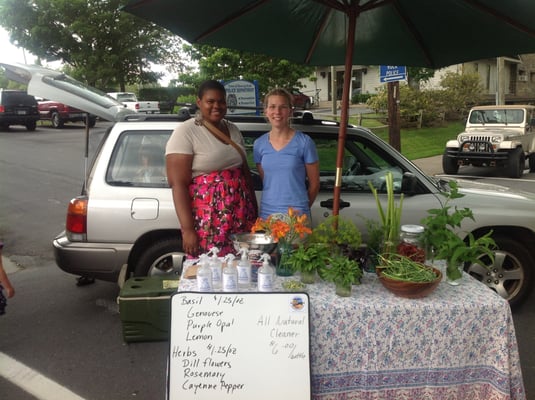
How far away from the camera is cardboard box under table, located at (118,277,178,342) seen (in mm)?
3438

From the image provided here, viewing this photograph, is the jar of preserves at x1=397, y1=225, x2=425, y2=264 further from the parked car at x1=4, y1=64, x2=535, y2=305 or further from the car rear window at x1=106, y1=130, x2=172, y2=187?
the car rear window at x1=106, y1=130, x2=172, y2=187

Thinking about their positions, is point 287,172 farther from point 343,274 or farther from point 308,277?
point 343,274

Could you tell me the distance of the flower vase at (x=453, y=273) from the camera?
2.42 m

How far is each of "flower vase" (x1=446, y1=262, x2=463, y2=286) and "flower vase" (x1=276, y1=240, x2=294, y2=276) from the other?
2.64 ft

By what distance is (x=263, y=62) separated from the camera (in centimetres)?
887

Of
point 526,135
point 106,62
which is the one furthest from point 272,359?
point 106,62

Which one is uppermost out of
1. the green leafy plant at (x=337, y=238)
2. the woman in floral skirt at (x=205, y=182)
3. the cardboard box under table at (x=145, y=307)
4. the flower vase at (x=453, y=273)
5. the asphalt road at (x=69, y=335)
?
the woman in floral skirt at (x=205, y=182)

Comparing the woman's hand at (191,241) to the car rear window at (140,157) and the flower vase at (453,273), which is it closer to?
the car rear window at (140,157)

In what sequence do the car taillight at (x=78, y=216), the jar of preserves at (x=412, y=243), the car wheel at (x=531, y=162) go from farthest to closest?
the car wheel at (x=531, y=162)
the car taillight at (x=78, y=216)
the jar of preserves at (x=412, y=243)

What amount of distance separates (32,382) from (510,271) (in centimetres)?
381

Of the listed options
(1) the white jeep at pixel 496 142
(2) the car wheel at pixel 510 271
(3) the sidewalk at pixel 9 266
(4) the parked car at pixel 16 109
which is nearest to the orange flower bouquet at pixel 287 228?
(2) the car wheel at pixel 510 271

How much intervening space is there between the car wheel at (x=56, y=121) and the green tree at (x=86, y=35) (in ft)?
31.5

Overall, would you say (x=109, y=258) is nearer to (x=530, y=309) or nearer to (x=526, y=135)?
(x=530, y=309)

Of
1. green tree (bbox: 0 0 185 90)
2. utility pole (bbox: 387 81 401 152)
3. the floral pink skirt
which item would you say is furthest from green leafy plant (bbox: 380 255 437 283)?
green tree (bbox: 0 0 185 90)
